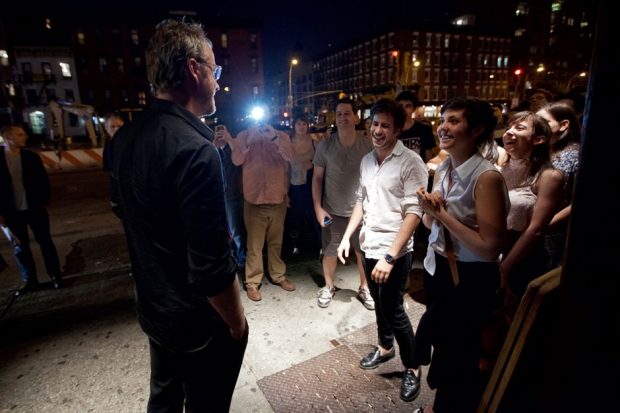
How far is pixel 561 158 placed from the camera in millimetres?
2666

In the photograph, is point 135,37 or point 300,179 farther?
point 135,37

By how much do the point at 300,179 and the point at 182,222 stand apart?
431 centimetres

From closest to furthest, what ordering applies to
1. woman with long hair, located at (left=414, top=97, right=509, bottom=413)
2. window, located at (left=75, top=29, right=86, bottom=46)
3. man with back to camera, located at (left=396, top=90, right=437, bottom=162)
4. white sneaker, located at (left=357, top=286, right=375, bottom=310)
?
1. woman with long hair, located at (left=414, top=97, right=509, bottom=413)
2. white sneaker, located at (left=357, top=286, right=375, bottom=310)
3. man with back to camera, located at (left=396, top=90, right=437, bottom=162)
4. window, located at (left=75, top=29, right=86, bottom=46)

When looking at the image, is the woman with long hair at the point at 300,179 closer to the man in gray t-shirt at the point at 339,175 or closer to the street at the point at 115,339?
the street at the point at 115,339

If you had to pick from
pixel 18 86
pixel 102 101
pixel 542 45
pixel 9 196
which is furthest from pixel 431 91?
pixel 9 196

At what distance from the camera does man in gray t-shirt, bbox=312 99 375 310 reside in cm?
378

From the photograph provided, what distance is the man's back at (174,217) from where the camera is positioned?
128 cm

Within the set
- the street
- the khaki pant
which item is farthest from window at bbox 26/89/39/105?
the khaki pant

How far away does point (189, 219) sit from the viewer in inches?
50.5

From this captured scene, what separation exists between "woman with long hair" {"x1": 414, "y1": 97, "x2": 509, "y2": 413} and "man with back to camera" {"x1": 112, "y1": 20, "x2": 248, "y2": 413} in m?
1.28

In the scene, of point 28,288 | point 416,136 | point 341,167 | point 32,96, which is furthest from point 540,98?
point 32,96

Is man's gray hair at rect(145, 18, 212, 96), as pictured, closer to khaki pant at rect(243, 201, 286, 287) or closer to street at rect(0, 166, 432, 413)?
street at rect(0, 166, 432, 413)

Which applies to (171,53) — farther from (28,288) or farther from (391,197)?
(28,288)

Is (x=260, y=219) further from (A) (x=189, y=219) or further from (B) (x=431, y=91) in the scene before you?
(B) (x=431, y=91)
